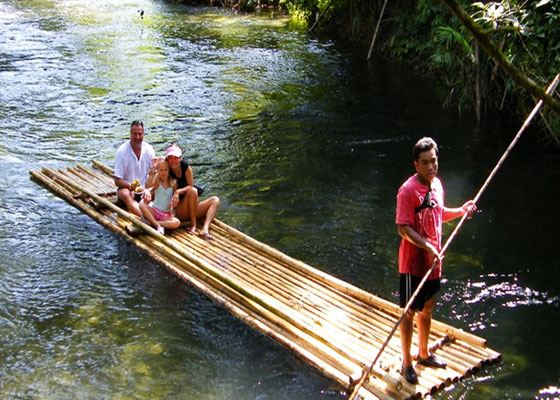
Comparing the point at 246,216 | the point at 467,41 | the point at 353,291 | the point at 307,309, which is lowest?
the point at 246,216

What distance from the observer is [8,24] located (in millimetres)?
20781

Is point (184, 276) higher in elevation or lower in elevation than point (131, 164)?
lower

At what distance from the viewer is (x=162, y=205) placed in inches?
263

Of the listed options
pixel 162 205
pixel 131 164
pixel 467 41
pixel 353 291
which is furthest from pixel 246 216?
pixel 467 41

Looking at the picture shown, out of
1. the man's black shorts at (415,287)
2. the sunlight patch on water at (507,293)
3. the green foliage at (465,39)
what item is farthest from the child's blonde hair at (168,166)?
the green foliage at (465,39)

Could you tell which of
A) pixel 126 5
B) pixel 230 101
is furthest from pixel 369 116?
pixel 126 5

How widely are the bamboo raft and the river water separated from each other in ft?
0.46

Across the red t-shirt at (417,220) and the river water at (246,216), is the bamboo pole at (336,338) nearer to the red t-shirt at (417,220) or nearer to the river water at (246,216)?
the river water at (246,216)

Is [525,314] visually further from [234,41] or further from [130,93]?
[234,41]


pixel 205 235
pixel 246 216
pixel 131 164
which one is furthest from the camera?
pixel 246 216

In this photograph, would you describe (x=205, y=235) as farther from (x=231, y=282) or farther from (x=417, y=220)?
(x=417, y=220)

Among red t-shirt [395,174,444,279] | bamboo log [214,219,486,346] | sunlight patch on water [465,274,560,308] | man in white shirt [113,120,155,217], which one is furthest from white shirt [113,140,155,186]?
red t-shirt [395,174,444,279]

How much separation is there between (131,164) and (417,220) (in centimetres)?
430

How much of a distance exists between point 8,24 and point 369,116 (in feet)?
48.3
